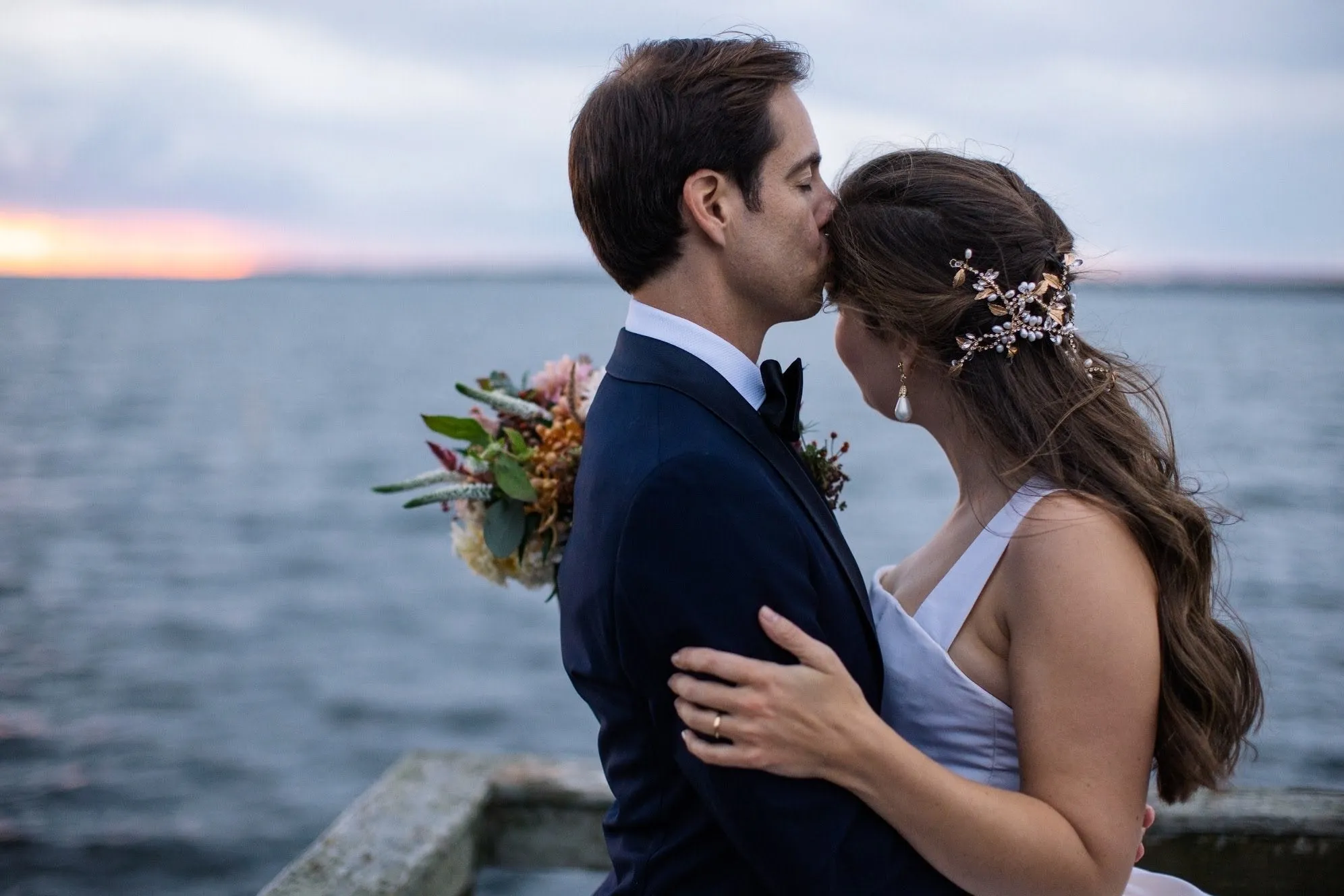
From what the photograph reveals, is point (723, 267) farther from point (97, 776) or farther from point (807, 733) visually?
point (97, 776)

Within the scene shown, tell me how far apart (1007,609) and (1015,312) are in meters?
0.59

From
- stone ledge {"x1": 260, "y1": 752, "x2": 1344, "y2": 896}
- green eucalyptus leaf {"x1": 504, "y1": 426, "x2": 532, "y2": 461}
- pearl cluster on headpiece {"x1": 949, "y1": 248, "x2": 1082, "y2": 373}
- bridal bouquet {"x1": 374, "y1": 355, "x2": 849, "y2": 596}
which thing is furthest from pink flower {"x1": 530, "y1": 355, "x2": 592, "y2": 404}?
stone ledge {"x1": 260, "y1": 752, "x2": 1344, "y2": 896}

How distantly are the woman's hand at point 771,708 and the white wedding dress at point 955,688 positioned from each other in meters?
0.46

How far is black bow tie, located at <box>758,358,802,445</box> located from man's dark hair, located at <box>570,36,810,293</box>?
304 mm

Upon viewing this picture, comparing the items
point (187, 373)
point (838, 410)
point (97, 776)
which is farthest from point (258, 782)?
point (187, 373)

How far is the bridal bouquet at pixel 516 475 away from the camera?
276 centimetres

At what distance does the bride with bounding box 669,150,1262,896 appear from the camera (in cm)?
194

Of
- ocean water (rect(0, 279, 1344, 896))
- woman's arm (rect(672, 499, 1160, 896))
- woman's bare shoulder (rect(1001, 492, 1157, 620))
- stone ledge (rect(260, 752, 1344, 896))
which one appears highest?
woman's bare shoulder (rect(1001, 492, 1157, 620))

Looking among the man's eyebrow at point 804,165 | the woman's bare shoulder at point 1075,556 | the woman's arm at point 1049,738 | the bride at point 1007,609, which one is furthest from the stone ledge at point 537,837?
the man's eyebrow at point 804,165

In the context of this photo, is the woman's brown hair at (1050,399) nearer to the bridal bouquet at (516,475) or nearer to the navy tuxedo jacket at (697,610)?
the navy tuxedo jacket at (697,610)

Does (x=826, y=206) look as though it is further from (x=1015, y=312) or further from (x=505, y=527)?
(x=505, y=527)

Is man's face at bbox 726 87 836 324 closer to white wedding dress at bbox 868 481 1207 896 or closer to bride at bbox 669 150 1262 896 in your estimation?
bride at bbox 669 150 1262 896

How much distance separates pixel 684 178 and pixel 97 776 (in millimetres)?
10407

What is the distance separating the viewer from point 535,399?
3057mm
